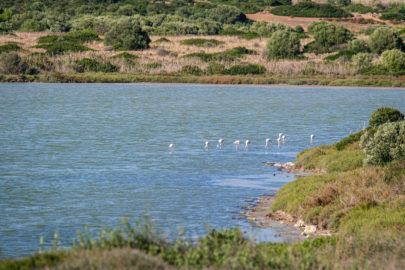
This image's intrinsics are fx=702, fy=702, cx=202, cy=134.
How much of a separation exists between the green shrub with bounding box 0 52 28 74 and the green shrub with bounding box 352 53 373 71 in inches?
1146

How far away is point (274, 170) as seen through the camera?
26.5 metres

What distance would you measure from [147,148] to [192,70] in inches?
1196

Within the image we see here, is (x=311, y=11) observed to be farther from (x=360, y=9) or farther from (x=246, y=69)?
(x=246, y=69)

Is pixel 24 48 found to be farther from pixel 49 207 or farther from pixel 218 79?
pixel 49 207

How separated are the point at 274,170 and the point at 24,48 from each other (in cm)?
4806

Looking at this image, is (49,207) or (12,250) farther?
(49,207)

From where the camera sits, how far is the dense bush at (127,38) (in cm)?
7144

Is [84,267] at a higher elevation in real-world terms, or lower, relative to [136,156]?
higher

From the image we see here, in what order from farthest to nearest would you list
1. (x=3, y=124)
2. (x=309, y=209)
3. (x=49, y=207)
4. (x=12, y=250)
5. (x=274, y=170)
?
(x=3, y=124) < (x=274, y=170) < (x=49, y=207) < (x=309, y=209) < (x=12, y=250)

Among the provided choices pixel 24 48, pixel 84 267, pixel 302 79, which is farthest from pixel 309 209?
pixel 24 48

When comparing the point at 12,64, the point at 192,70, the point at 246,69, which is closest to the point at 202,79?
the point at 192,70

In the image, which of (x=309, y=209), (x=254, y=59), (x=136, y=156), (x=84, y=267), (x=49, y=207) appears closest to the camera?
(x=84, y=267)

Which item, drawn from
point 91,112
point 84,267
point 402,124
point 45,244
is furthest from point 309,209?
point 91,112

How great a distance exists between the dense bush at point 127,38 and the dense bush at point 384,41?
23.2 m
